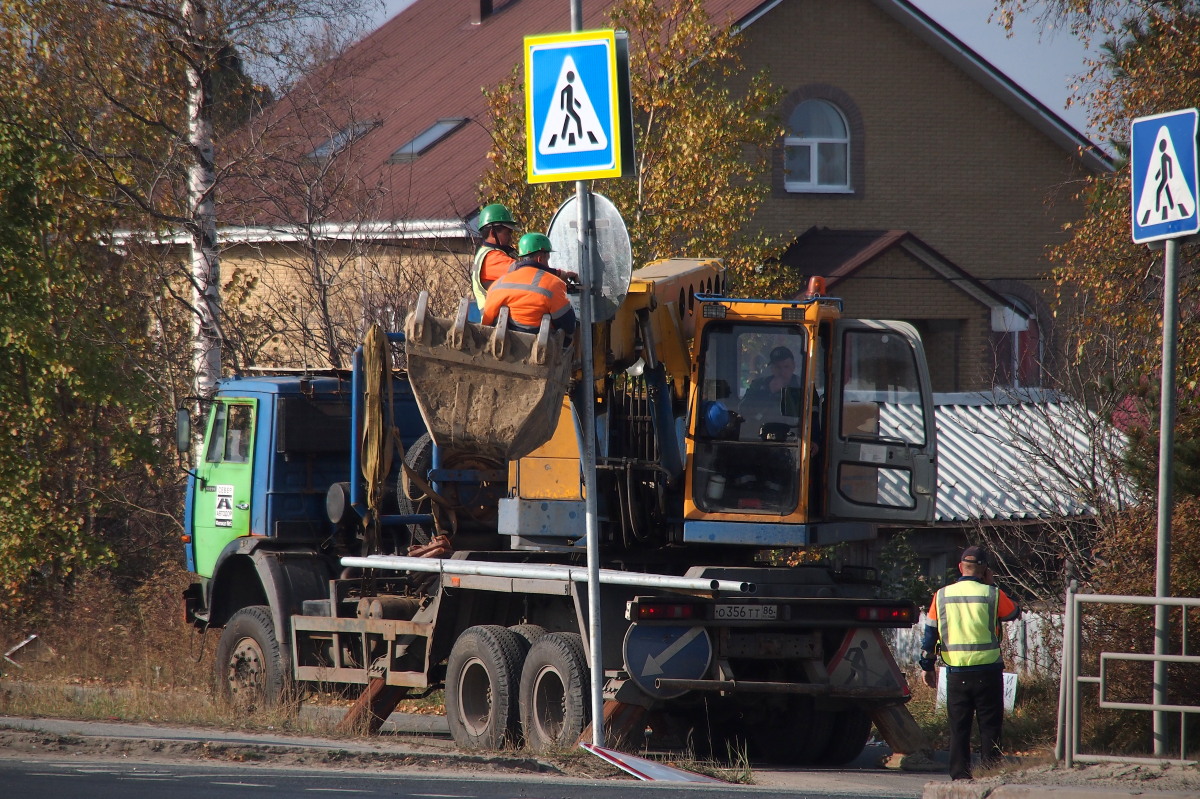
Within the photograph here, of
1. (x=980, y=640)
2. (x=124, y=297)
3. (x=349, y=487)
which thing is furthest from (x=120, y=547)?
(x=980, y=640)

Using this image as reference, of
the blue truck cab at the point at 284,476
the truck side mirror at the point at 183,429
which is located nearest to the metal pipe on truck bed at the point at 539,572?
the blue truck cab at the point at 284,476

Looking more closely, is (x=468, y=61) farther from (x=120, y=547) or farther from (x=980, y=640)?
(x=980, y=640)

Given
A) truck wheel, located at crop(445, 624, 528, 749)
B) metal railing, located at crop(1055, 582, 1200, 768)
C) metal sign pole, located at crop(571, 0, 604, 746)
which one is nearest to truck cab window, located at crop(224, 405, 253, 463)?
truck wheel, located at crop(445, 624, 528, 749)

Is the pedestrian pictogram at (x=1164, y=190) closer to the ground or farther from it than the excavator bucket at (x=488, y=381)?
farther from it

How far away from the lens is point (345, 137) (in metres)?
18.9

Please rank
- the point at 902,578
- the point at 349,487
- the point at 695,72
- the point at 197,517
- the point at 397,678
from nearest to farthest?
1. the point at 397,678
2. the point at 349,487
3. the point at 197,517
4. the point at 902,578
5. the point at 695,72

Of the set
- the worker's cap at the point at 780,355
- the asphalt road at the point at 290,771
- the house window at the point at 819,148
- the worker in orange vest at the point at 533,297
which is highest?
the house window at the point at 819,148

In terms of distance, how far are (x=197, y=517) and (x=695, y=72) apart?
26.8 feet

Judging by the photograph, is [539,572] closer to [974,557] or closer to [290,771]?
[290,771]

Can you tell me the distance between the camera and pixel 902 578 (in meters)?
16.7

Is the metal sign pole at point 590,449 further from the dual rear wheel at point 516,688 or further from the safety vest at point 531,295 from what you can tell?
the dual rear wheel at point 516,688

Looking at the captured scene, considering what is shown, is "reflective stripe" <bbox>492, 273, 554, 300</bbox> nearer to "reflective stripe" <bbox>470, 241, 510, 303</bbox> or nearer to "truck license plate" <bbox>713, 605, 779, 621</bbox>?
"reflective stripe" <bbox>470, 241, 510, 303</bbox>

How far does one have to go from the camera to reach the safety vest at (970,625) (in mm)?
9344

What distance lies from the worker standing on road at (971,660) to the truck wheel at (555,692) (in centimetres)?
220
